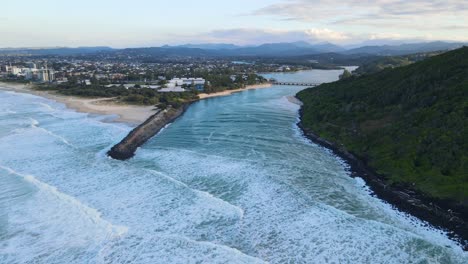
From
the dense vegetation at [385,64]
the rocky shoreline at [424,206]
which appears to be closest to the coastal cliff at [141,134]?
the rocky shoreline at [424,206]

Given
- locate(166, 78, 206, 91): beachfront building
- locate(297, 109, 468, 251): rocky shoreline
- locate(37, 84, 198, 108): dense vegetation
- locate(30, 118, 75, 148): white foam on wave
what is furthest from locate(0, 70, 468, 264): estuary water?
locate(166, 78, 206, 91): beachfront building

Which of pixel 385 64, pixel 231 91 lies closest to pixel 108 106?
pixel 231 91

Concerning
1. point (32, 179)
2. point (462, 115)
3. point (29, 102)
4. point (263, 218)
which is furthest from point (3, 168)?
point (29, 102)

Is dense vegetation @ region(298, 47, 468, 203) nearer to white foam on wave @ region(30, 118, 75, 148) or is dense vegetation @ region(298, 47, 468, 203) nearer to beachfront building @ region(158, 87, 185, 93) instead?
white foam on wave @ region(30, 118, 75, 148)

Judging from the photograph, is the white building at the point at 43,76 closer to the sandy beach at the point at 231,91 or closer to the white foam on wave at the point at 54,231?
the sandy beach at the point at 231,91

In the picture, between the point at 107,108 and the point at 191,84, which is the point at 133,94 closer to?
the point at 107,108

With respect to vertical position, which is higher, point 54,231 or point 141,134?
point 141,134
